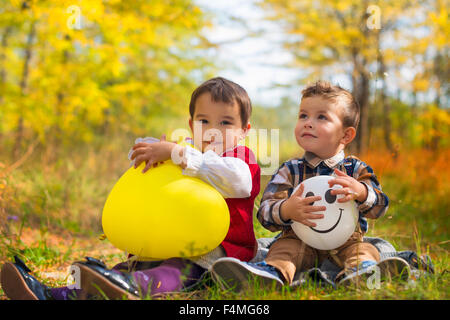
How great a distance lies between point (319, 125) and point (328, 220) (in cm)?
50

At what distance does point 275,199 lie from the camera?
227 cm

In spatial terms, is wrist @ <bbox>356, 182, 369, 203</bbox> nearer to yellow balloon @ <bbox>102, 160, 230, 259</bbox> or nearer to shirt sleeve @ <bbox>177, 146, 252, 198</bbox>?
shirt sleeve @ <bbox>177, 146, 252, 198</bbox>

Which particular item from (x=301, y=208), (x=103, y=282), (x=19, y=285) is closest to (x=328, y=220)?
(x=301, y=208)

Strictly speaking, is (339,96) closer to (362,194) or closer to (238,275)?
(362,194)

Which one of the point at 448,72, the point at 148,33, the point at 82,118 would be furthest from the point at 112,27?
the point at 448,72

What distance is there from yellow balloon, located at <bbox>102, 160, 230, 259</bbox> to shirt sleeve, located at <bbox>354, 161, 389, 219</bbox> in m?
0.68

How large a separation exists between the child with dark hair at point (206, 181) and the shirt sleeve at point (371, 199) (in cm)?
55

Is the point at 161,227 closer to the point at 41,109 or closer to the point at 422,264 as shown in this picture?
the point at 422,264

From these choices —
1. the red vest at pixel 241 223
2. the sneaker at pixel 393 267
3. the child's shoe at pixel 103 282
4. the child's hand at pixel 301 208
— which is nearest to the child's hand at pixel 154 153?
the red vest at pixel 241 223

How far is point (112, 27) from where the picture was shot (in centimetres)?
545

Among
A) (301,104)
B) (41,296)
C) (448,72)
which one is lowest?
(41,296)

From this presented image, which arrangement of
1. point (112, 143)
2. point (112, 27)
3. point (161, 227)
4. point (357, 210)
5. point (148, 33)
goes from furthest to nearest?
point (112, 143) < point (148, 33) < point (112, 27) < point (357, 210) < point (161, 227)

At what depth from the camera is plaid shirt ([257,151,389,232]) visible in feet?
7.07

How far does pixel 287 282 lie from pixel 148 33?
4.85 metres
